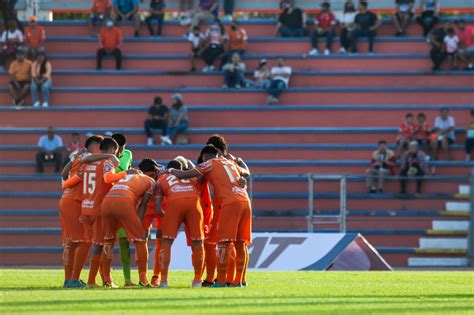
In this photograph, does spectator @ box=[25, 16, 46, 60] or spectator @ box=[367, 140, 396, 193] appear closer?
spectator @ box=[367, 140, 396, 193]

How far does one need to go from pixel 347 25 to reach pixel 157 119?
6.36m

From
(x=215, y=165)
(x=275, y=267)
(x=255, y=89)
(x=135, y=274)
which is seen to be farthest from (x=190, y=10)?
(x=215, y=165)

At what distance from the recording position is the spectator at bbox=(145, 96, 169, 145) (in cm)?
3241

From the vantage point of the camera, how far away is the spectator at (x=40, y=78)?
112 feet

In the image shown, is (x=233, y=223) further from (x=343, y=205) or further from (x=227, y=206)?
(x=343, y=205)

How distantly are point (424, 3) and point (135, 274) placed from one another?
1628 cm

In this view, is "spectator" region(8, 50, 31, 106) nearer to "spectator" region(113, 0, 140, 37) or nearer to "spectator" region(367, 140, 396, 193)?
"spectator" region(113, 0, 140, 37)

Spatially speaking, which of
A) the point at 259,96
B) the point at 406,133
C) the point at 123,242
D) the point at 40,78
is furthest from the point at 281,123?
the point at 123,242

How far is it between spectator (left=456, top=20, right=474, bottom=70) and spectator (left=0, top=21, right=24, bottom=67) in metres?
11.7

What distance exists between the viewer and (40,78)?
112 ft

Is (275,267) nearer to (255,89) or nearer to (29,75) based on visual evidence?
(255,89)

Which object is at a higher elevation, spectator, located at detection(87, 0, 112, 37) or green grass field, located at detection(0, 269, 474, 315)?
spectator, located at detection(87, 0, 112, 37)

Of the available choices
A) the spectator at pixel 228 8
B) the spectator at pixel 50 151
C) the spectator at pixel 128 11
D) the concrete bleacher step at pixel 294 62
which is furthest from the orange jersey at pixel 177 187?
the spectator at pixel 228 8

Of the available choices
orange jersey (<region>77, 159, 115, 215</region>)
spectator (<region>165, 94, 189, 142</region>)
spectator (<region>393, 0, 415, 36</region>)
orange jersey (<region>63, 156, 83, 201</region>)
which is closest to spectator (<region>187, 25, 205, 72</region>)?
spectator (<region>165, 94, 189, 142</region>)
